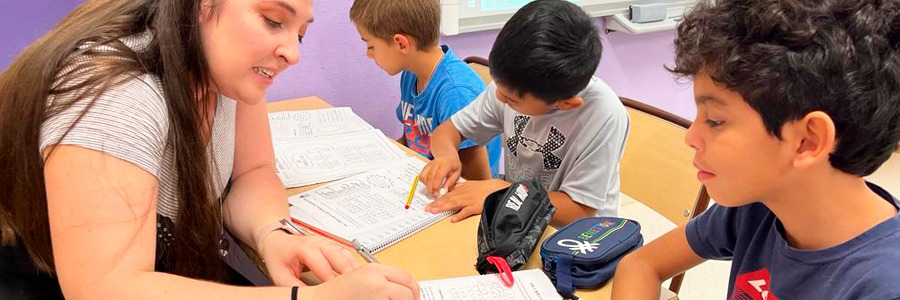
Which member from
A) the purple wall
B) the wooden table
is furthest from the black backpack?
the purple wall

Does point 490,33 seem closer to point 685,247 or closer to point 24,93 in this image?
point 685,247

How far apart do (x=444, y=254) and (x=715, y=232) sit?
43cm

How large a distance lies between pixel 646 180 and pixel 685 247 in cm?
48

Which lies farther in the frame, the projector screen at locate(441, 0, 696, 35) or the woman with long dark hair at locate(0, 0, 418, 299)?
the projector screen at locate(441, 0, 696, 35)

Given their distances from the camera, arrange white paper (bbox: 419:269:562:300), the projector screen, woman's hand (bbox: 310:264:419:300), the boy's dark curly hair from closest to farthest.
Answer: the boy's dark curly hair → woman's hand (bbox: 310:264:419:300) → white paper (bbox: 419:269:562:300) → the projector screen

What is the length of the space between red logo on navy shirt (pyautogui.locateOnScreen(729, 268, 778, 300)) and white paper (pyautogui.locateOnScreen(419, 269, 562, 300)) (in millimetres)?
263

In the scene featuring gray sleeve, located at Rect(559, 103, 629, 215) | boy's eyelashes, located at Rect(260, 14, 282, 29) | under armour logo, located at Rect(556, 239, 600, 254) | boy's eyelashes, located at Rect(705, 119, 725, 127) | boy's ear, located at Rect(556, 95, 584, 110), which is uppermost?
boy's eyelashes, located at Rect(260, 14, 282, 29)

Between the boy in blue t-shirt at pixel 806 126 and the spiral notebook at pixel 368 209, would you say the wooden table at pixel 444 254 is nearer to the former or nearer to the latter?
the spiral notebook at pixel 368 209

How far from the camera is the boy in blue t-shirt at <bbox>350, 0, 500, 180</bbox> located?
166 centimetres

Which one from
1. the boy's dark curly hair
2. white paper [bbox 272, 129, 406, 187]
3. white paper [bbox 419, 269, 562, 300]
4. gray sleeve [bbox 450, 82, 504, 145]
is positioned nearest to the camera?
the boy's dark curly hair

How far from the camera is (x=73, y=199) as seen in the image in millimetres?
699

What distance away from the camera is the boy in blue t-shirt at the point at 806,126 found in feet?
2.14

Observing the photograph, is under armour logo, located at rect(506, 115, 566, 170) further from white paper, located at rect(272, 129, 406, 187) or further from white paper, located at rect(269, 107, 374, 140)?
white paper, located at rect(269, 107, 374, 140)

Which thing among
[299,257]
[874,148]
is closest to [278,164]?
[299,257]
